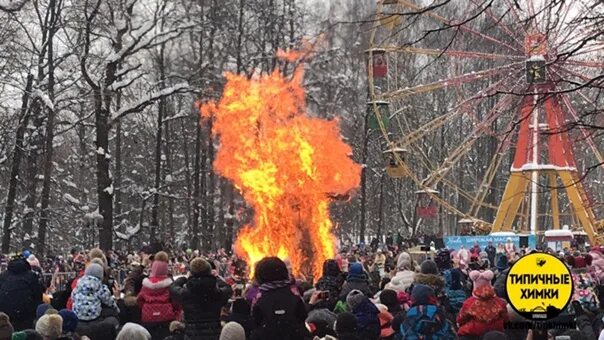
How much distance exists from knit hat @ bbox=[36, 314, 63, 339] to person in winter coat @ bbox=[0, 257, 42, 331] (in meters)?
2.81

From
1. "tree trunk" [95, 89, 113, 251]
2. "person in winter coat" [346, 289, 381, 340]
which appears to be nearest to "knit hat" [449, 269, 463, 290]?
"person in winter coat" [346, 289, 381, 340]

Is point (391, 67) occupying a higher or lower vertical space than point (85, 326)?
higher

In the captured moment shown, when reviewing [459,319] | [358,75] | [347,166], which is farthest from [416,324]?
[358,75]

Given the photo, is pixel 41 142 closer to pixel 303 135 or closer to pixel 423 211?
pixel 303 135

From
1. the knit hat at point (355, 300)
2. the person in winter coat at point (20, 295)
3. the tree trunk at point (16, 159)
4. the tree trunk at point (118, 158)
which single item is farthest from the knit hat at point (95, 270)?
the tree trunk at point (118, 158)

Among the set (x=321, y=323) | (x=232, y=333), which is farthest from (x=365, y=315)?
(x=232, y=333)

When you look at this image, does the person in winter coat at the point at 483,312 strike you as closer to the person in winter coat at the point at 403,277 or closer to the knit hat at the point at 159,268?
the person in winter coat at the point at 403,277

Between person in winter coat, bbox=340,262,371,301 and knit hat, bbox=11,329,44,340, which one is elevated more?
person in winter coat, bbox=340,262,371,301

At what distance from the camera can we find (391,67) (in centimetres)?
4003

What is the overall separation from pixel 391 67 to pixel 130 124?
15.7 m

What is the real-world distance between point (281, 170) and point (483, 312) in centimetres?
1026

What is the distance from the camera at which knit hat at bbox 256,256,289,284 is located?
7.91 m

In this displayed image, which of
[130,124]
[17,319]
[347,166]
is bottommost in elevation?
[17,319]

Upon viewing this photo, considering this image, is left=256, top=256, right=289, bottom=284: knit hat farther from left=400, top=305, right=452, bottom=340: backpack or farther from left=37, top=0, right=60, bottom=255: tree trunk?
left=37, top=0, right=60, bottom=255: tree trunk
